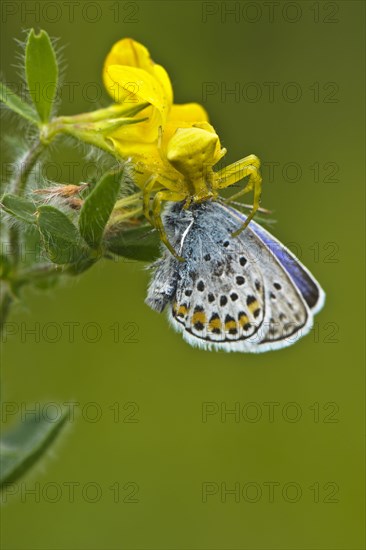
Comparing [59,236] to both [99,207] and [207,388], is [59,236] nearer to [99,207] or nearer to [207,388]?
[99,207]

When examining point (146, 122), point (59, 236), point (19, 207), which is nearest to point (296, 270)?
point (146, 122)

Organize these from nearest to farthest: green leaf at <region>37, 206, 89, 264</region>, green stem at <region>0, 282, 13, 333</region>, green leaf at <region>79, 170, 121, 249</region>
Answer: green leaf at <region>79, 170, 121, 249</region> < green leaf at <region>37, 206, 89, 264</region> < green stem at <region>0, 282, 13, 333</region>

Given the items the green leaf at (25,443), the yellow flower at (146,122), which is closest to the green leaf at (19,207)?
the yellow flower at (146,122)

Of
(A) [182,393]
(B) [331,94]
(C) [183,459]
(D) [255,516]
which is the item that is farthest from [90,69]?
(D) [255,516]

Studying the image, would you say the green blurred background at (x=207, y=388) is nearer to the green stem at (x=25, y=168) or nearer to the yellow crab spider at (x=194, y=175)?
the green stem at (x=25, y=168)

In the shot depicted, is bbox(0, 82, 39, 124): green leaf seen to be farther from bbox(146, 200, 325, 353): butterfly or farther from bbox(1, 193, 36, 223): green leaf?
bbox(146, 200, 325, 353): butterfly

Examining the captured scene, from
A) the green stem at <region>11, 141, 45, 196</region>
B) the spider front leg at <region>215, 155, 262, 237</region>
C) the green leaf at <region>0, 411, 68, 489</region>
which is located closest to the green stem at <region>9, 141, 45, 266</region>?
the green stem at <region>11, 141, 45, 196</region>

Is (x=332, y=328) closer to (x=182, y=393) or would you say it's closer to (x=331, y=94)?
(x=182, y=393)
